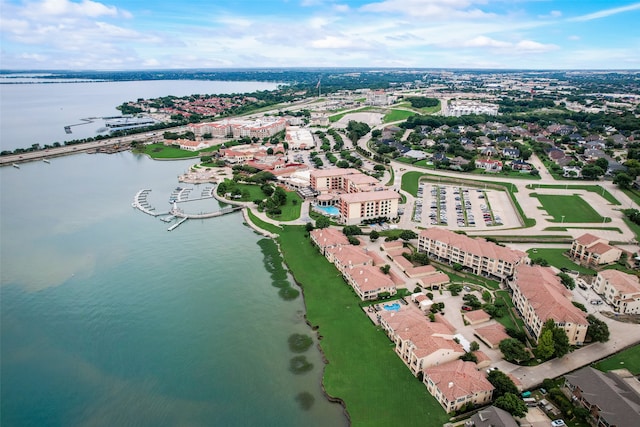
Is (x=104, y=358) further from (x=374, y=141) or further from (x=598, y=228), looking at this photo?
(x=374, y=141)

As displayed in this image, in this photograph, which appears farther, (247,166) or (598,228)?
(247,166)

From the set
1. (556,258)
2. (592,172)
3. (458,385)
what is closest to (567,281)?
(556,258)

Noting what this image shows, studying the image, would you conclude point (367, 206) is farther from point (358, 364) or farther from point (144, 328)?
point (144, 328)

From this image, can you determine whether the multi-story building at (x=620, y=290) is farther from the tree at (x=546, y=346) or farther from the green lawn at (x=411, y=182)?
the green lawn at (x=411, y=182)

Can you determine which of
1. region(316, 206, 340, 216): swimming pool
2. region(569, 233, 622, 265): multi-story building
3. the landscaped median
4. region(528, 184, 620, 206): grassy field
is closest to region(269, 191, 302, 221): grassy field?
region(316, 206, 340, 216): swimming pool

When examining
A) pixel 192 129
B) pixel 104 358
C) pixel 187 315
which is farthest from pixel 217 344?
pixel 192 129
